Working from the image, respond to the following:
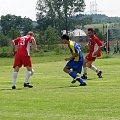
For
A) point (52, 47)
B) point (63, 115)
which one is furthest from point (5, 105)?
point (52, 47)

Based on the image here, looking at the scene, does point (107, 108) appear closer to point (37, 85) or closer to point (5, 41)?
point (37, 85)

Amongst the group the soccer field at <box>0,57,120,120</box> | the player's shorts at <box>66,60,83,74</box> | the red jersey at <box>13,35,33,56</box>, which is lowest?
the soccer field at <box>0,57,120,120</box>

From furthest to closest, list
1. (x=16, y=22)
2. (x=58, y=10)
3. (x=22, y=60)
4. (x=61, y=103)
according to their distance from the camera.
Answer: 1. (x=16, y=22)
2. (x=58, y=10)
3. (x=22, y=60)
4. (x=61, y=103)

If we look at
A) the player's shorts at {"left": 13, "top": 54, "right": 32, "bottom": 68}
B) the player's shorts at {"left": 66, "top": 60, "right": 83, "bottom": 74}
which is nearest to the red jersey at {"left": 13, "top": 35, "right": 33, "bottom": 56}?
the player's shorts at {"left": 13, "top": 54, "right": 32, "bottom": 68}

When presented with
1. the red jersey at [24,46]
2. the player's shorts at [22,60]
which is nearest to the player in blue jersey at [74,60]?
the red jersey at [24,46]

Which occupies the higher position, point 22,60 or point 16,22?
point 16,22

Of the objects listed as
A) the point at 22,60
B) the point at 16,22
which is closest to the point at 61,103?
the point at 22,60

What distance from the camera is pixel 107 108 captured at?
10477 mm

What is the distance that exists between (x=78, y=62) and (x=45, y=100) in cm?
486

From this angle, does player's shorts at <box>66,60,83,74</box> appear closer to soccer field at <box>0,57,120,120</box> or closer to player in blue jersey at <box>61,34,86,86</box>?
player in blue jersey at <box>61,34,86,86</box>

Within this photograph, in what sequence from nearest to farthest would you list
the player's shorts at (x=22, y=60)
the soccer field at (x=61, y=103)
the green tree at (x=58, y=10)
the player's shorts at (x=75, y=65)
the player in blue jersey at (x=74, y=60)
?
the soccer field at (x=61, y=103)
the player's shorts at (x=22, y=60)
the player in blue jersey at (x=74, y=60)
the player's shorts at (x=75, y=65)
the green tree at (x=58, y=10)

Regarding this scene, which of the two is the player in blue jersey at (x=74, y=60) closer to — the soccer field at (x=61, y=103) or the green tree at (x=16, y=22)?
the soccer field at (x=61, y=103)

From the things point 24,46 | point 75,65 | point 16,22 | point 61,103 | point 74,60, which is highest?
point 16,22

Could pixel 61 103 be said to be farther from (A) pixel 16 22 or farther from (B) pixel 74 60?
(A) pixel 16 22
